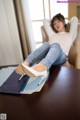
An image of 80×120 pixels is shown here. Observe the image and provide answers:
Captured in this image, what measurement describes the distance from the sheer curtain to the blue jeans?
917 millimetres

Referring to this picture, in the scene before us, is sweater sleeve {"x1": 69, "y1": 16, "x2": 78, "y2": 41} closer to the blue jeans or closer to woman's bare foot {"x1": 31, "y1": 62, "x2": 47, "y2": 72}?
the blue jeans

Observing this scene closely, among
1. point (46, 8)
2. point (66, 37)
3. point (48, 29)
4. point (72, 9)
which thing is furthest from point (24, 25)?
point (46, 8)

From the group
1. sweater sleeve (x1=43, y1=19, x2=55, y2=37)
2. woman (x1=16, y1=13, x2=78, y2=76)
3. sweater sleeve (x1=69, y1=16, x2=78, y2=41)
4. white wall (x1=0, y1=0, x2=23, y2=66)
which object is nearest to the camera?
woman (x1=16, y1=13, x2=78, y2=76)

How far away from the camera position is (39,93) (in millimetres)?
959

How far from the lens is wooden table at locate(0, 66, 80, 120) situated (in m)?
0.76

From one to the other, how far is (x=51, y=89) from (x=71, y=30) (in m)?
1.00

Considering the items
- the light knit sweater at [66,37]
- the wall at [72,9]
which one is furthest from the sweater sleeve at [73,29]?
the wall at [72,9]

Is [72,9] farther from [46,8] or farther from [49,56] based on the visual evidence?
[49,56]

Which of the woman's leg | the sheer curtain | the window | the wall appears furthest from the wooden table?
the window

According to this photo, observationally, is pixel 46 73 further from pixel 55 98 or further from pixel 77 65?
pixel 77 65

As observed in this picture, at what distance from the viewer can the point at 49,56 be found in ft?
4.13

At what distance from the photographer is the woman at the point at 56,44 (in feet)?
4.36

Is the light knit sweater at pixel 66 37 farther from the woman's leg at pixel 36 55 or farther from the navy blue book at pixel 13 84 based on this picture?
the navy blue book at pixel 13 84

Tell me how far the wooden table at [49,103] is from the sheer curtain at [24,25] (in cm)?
145
